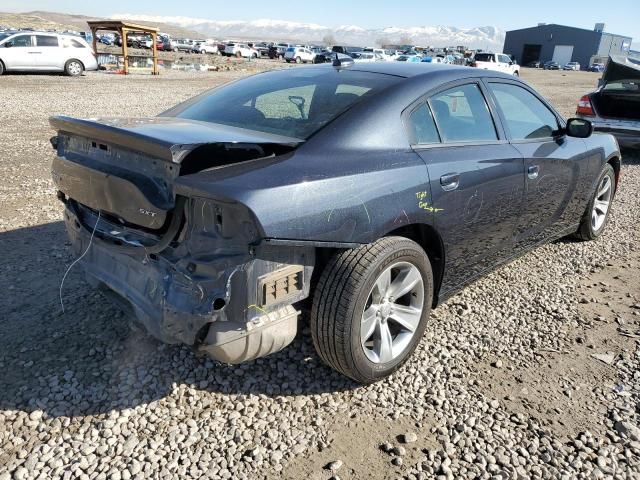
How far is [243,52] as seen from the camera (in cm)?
5122

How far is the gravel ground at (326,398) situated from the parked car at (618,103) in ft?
18.0

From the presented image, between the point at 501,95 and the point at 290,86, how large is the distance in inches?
58.1

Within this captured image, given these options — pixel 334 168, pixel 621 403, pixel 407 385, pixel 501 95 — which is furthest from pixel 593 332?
pixel 334 168

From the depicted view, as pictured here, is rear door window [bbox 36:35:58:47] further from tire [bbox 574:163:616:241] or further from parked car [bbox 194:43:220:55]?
parked car [bbox 194:43:220:55]

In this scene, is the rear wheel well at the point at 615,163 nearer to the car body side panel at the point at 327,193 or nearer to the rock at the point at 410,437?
the car body side panel at the point at 327,193

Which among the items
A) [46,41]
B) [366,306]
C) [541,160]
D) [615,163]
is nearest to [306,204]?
[366,306]

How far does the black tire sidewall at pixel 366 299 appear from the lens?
8.06ft

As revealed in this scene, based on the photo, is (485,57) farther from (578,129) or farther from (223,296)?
(223,296)

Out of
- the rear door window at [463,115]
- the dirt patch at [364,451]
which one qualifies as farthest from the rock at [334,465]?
the rear door window at [463,115]

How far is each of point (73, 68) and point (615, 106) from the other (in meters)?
20.4

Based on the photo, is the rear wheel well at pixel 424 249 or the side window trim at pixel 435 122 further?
the side window trim at pixel 435 122

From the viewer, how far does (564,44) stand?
83.8 m

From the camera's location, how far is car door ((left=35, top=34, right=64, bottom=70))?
20.3 meters

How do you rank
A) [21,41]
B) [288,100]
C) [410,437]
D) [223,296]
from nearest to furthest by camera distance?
[223,296]
[410,437]
[288,100]
[21,41]
